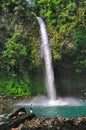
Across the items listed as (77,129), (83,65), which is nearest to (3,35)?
(83,65)

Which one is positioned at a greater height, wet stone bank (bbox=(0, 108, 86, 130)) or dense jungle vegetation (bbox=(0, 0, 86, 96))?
dense jungle vegetation (bbox=(0, 0, 86, 96))

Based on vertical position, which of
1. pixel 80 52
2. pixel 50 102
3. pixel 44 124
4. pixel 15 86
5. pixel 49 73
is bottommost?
pixel 44 124

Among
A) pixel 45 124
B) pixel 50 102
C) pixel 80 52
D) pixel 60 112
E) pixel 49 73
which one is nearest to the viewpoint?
pixel 45 124

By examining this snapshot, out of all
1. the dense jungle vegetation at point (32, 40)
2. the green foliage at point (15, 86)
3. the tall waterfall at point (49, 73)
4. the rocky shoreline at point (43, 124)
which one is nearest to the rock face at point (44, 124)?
the rocky shoreline at point (43, 124)

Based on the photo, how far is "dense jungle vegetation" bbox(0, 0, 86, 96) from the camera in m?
47.3

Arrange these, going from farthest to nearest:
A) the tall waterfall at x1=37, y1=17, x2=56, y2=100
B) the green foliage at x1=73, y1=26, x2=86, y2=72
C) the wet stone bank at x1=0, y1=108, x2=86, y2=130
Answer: the tall waterfall at x1=37, y1=17, x2=56, y2=100 < the green foliage at x1=73, y1=26, x2=86, y2=72 < the wet stone bank at x1=0, y1=108, x2=86, y2=130

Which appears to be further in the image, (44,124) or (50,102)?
(50,102)

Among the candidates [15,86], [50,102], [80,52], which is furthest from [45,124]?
[15,86]

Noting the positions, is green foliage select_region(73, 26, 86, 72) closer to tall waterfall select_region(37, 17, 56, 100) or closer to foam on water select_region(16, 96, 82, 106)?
tall waterfall select_region(37, 17, 56, 100)

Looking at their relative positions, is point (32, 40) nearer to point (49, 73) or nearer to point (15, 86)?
point (49, 73)

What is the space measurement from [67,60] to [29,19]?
25.0ft

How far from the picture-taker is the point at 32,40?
49906 millimetres

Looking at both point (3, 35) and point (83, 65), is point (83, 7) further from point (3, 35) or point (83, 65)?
point (3, 35)

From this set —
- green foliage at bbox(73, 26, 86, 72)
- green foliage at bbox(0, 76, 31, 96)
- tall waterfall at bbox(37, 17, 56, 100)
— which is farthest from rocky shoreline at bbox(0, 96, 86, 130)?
green foliage at bbox(0, 76, 31, 96)
